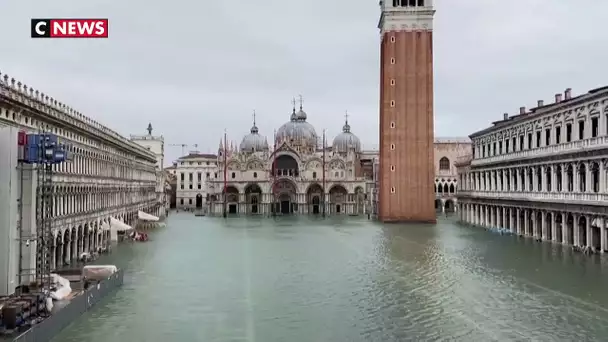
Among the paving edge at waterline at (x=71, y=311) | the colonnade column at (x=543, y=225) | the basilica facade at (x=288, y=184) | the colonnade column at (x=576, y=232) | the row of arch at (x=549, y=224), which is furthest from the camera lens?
the basilica facade at (x=288, y=184)

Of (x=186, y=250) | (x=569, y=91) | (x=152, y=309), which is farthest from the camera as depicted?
(x=569, y=91)

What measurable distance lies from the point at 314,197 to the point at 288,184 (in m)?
4.57

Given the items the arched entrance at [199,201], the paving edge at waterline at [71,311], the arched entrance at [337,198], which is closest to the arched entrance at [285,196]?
the arched entrance at [337,198]

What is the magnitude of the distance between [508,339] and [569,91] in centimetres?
3218

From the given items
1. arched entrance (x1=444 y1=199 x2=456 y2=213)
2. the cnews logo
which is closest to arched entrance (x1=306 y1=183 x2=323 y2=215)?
arched entrance (x1=444 y1=199 x2=456 y2=213)

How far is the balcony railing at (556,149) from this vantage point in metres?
35.7

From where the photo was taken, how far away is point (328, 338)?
714 inches

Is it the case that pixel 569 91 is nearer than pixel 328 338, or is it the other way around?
pixel 328 338

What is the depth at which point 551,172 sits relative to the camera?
42844 millimetres

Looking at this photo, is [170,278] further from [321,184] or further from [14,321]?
[321,184]

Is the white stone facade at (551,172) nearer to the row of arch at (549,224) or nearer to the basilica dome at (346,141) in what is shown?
the row of arch at (549,224)

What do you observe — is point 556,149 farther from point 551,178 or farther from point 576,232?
point 576,232

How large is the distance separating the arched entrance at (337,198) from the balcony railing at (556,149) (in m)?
42.0

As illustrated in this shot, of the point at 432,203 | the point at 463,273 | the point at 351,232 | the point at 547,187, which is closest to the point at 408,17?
the point at 432,203
